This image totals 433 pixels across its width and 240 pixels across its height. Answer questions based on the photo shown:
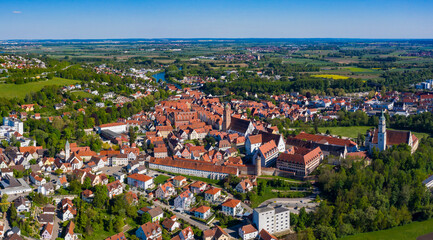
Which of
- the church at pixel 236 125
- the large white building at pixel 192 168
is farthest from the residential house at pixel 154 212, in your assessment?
the church at pixel 236 125

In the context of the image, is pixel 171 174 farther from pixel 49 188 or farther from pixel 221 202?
pixel 49 188

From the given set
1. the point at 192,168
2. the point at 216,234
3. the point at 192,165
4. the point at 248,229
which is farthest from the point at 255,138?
the point at 216,234

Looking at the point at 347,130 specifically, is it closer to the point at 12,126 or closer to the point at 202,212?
the point at 202,212

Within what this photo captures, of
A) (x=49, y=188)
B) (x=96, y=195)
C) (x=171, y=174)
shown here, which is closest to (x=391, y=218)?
(x=171, y=174)

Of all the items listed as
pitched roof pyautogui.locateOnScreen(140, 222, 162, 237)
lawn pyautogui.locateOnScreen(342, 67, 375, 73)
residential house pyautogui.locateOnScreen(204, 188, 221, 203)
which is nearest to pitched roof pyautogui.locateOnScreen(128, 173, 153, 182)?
residential house pyautogui.locateOnScreen(204, 188, 221, 203)

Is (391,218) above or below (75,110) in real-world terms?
below

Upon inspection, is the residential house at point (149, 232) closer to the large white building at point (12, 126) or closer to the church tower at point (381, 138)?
the church tower at point (381, 138)
